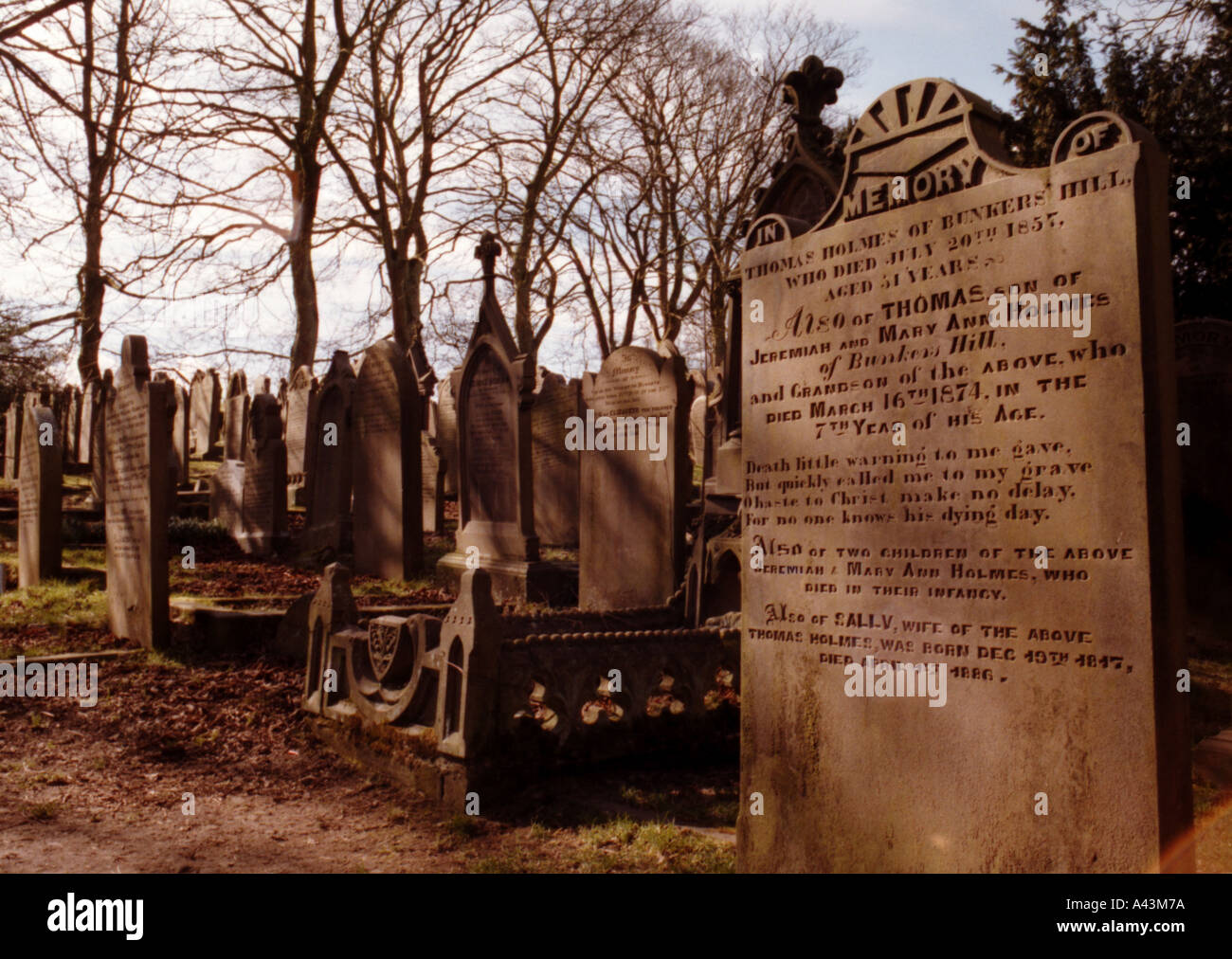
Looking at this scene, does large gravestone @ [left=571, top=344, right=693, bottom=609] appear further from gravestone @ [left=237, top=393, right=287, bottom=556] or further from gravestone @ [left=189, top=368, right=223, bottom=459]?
gravestone @ [left=189, top=368, right=223, bottom=459]

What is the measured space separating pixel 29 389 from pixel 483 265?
1557cm

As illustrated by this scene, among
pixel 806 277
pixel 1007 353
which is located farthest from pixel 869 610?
pixel 806 277

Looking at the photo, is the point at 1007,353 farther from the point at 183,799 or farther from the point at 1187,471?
the point at 1187,471

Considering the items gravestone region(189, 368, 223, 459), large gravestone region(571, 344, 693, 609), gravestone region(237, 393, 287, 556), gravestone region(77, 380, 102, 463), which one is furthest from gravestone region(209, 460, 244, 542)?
gravestone region(189, 368, 223, 459)

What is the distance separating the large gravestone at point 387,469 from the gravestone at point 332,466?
25.0 inches

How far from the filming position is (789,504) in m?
3.89

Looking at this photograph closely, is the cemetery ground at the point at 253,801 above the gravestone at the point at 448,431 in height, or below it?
below

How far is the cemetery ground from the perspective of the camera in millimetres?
4273

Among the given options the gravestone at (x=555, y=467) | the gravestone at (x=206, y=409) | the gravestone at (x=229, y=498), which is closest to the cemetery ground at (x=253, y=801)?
the gravestone at (x=229, y=498)

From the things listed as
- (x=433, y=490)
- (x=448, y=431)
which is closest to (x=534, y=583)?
(x=433, y=490)

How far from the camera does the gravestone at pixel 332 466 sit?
1225 cm

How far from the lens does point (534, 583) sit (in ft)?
32.8

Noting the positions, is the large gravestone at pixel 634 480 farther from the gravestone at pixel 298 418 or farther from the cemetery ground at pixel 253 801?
the gravestone at pixel 298 418

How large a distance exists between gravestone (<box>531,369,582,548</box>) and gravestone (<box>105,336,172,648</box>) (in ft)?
20.1
